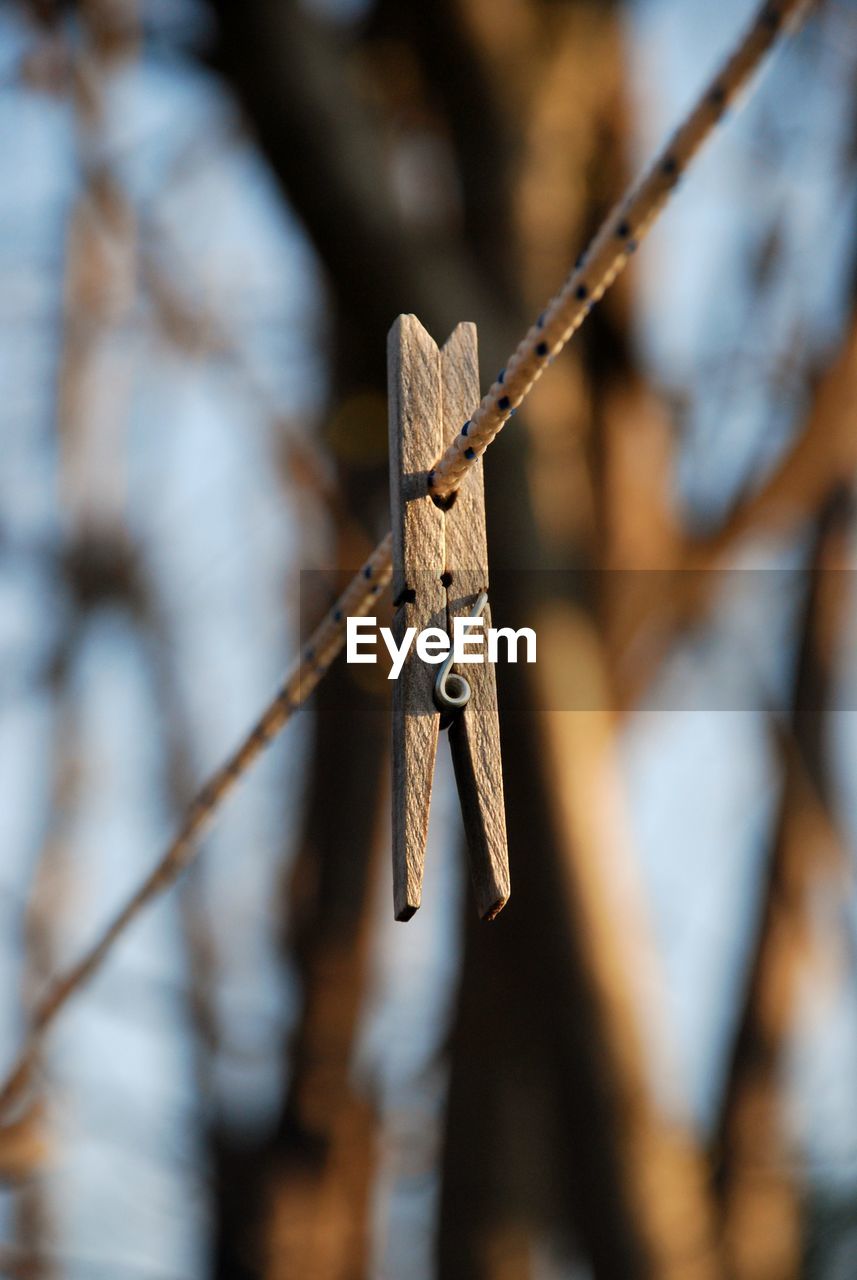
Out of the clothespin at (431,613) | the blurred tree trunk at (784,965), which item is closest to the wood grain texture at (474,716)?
the clothespin at (431,613)

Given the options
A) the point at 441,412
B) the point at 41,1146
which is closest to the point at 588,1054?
the point at 41,1146

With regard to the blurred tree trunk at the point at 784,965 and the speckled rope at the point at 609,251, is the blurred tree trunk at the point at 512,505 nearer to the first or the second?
the blurred tree trunk at the point at 784,965

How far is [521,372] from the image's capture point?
688 mm

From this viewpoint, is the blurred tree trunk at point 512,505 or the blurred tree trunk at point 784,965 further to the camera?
the blurred tree trunk at point 784,965

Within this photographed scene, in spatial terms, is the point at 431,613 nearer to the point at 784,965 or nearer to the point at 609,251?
the point at 609,251

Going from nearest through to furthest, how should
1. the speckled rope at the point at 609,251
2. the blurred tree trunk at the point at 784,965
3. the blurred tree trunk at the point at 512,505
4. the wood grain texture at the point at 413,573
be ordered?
the speckled rope at the point at 609,251, the wood grain texture at the point at 413,573, the blurred tree trunk at the point at 512,505, the blurred tree trunk at the point at 784,965

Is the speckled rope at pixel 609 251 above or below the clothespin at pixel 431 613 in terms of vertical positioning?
above

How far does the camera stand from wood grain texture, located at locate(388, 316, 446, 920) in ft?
2.27

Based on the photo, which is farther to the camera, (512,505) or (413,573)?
(512,505)

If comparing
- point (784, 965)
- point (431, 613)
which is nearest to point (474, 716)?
point (431, 613)

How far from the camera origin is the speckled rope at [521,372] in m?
0.53

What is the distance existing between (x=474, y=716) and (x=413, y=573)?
89mm


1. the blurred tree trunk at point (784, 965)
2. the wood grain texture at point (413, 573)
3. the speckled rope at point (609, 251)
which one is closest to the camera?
the speckled rope at point (609, 251)

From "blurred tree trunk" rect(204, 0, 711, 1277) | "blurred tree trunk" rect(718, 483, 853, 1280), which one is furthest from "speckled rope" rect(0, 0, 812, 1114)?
"blurred tree trunk" rect(718, 483, 853, 1280)
